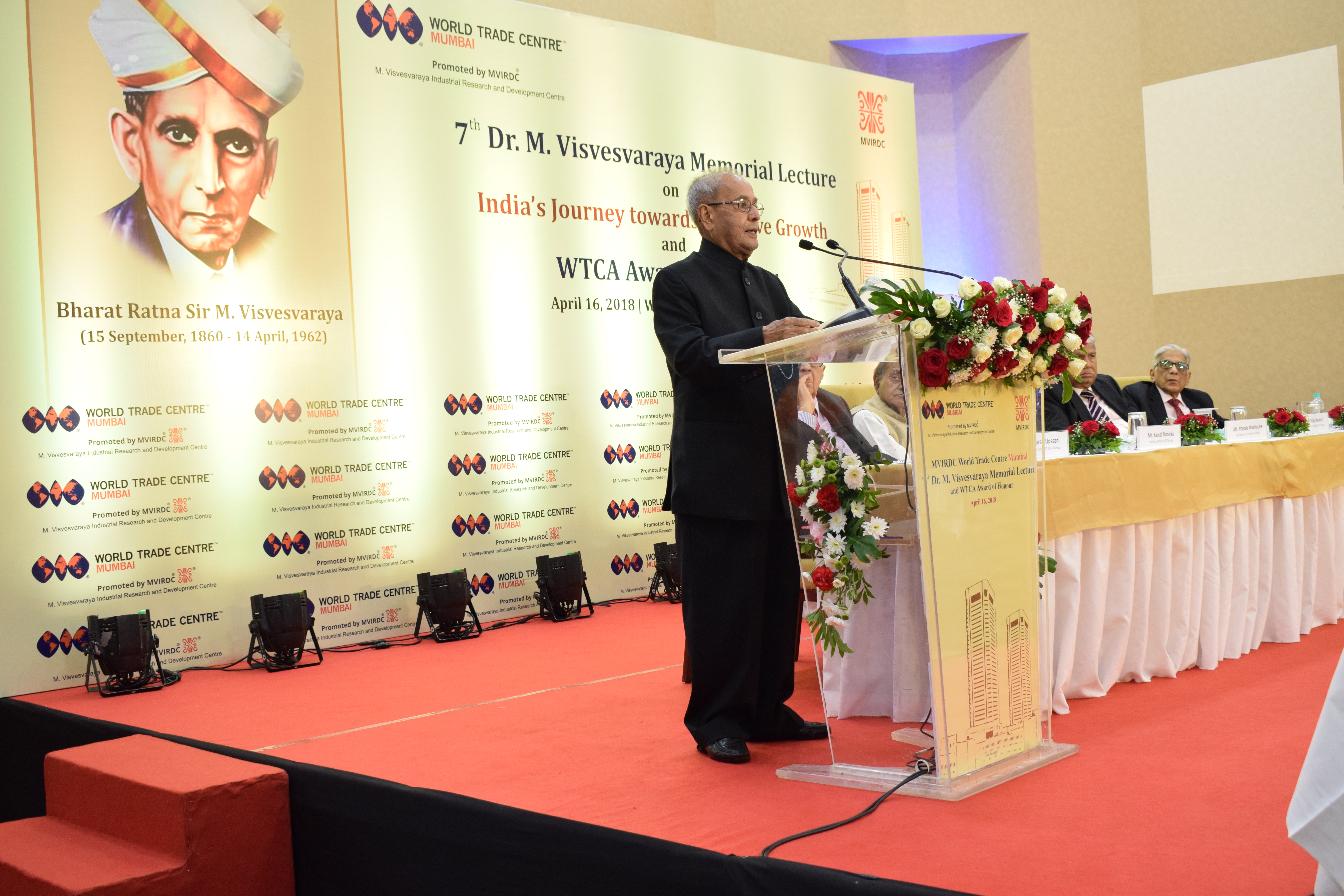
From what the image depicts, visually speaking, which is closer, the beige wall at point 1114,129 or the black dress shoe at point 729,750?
the black dress shoe at point 729,750

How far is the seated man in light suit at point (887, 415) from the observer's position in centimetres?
275

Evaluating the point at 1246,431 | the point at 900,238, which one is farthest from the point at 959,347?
the point at 900,238

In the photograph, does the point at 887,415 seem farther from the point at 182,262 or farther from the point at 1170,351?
the point at 1170,351

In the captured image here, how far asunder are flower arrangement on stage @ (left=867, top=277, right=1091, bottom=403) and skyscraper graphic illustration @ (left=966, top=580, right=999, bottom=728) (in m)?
0.52

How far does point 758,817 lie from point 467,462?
3542 mm

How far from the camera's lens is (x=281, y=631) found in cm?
452

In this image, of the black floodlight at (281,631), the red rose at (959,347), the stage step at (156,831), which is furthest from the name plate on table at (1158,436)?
the black floodlight at (281,631)

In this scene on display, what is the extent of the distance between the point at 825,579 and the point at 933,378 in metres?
0.56

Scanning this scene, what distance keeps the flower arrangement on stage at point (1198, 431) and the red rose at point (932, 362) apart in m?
2.24

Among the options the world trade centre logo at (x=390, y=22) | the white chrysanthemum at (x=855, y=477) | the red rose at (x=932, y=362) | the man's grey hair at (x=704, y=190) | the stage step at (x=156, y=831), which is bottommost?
the stage step at (x=156, y=831)

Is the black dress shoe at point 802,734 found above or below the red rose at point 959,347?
below

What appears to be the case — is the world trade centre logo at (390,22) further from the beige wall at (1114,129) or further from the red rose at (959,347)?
the red rose at (959,347)

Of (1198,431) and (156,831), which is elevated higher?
(1198,431)

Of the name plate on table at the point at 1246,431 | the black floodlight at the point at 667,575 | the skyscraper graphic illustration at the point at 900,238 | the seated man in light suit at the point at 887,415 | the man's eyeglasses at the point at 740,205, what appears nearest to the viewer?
the seated man in light suit at the point at 887,415
